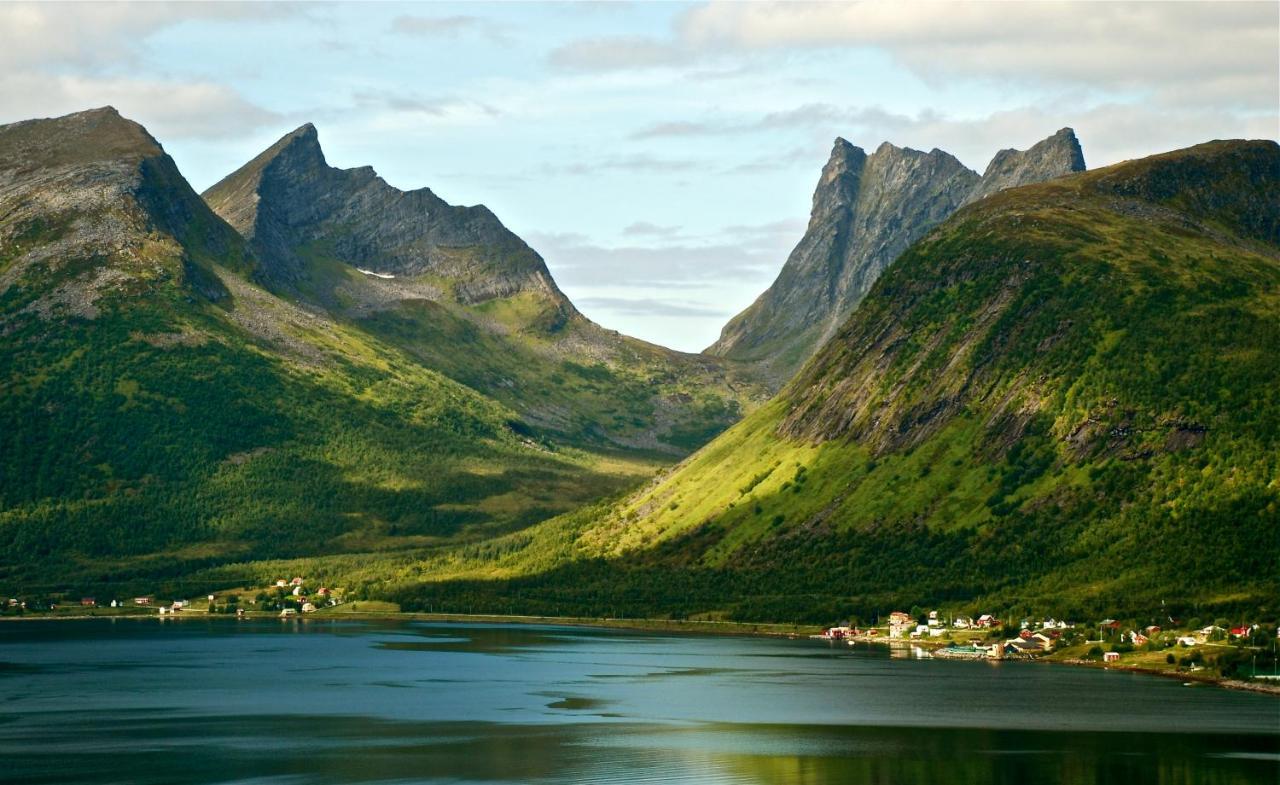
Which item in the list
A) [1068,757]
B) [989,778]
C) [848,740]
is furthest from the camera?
[848,740]

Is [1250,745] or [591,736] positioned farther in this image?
[591,736]

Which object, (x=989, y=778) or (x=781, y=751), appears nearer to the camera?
(x=989, y=778)

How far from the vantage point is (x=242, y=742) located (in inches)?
7584

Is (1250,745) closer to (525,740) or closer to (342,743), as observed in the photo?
(525,740)

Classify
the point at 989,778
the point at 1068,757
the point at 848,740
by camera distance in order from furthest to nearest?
1. the point at 848,740
2. the point at 1068,757
3. the point at 989,778

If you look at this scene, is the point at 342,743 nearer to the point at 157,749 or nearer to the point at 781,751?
the point at 157,749

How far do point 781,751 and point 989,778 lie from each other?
2465 centimetres

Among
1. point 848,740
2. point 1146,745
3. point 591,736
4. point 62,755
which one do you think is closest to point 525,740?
point 591,736

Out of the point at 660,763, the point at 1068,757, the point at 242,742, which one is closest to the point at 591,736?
the point at 660,763

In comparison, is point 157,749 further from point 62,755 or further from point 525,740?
point 525,740

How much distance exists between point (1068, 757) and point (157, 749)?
90.5 meters

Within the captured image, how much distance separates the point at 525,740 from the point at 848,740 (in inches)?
1329

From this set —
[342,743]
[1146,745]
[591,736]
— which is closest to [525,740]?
[591,736]

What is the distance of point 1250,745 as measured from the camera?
181750 millimetres
